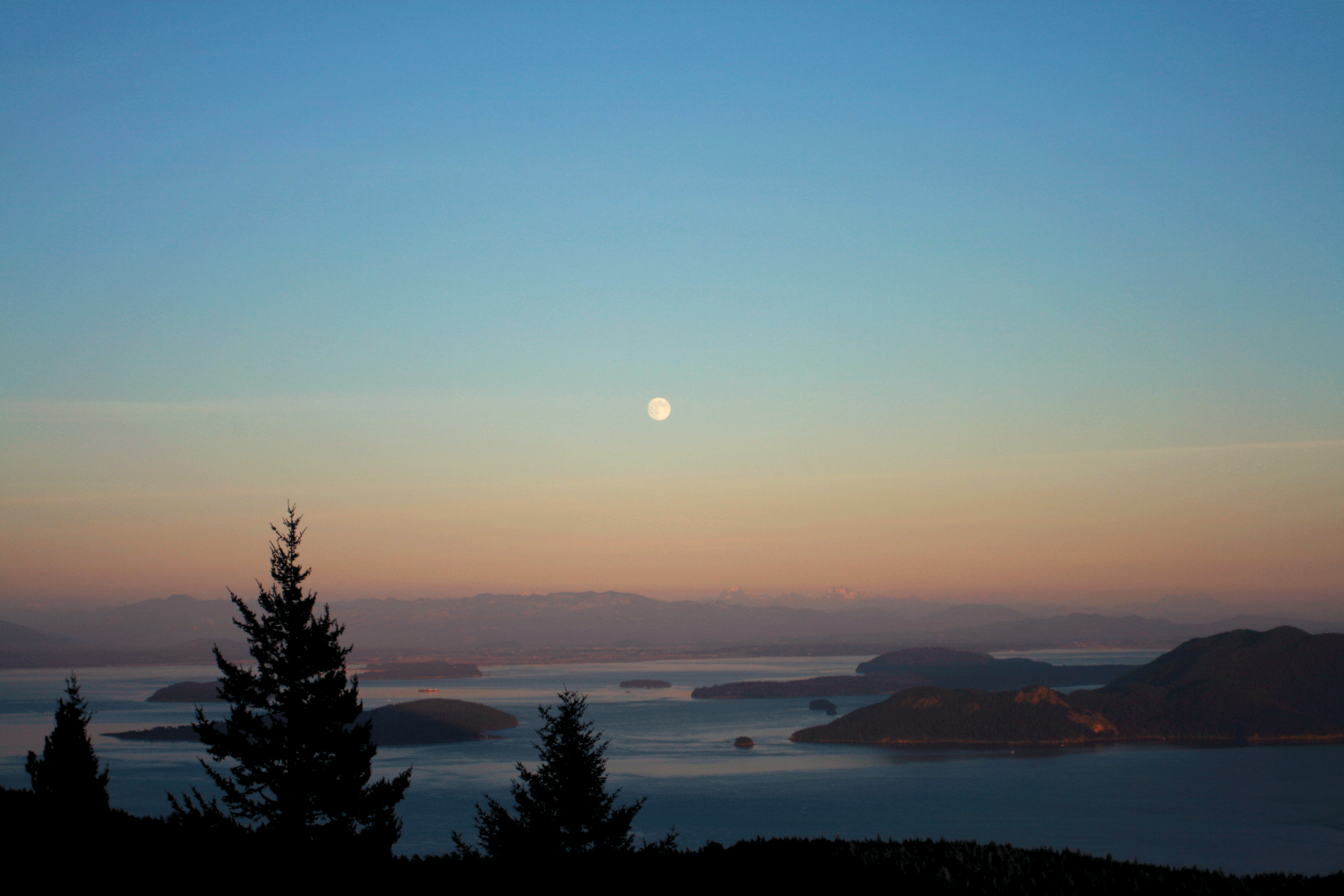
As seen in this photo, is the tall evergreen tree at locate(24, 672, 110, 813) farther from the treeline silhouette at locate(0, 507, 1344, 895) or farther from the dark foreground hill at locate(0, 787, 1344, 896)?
the dark foreground hill at locate(0, 787, 1344, 896)

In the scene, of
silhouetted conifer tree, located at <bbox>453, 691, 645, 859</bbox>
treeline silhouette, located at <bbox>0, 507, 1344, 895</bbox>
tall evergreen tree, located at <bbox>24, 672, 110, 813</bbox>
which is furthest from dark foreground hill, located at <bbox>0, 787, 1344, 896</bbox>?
tall evergreen tree, located at <bbox>24, 672, 110, 813</bbox>

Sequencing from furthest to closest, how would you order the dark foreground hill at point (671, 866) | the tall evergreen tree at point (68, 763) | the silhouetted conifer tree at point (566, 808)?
the tall evergreen tree at point (68, 763)
the silhouetted conifer tree at point (566, 808)
the dark foreground hill at point (671, 866)

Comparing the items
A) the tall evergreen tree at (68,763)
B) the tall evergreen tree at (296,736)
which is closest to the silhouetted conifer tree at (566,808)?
the tall evergreen tree at (296,736)

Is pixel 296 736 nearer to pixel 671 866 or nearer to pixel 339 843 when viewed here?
pixel 339 843

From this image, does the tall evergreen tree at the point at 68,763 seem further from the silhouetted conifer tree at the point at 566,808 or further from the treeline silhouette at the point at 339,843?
the silhouetted conifer tree at the point at 566,808

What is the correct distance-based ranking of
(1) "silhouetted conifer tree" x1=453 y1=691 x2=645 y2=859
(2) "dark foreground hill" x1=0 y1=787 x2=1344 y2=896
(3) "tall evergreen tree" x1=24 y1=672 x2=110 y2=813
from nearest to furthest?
1. (2) "dark foreground hill" x1=0 y1=787 x2=1344 y2=896
2. (1) "silhouetted conifer tree" x1=453 y1=691 x2=645 y2=859
3. (3) "tall evergreen tree" x1=24 y1=672 x2=110 y2=813

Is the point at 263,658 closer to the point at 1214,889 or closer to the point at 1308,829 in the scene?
the point at 1214,889
